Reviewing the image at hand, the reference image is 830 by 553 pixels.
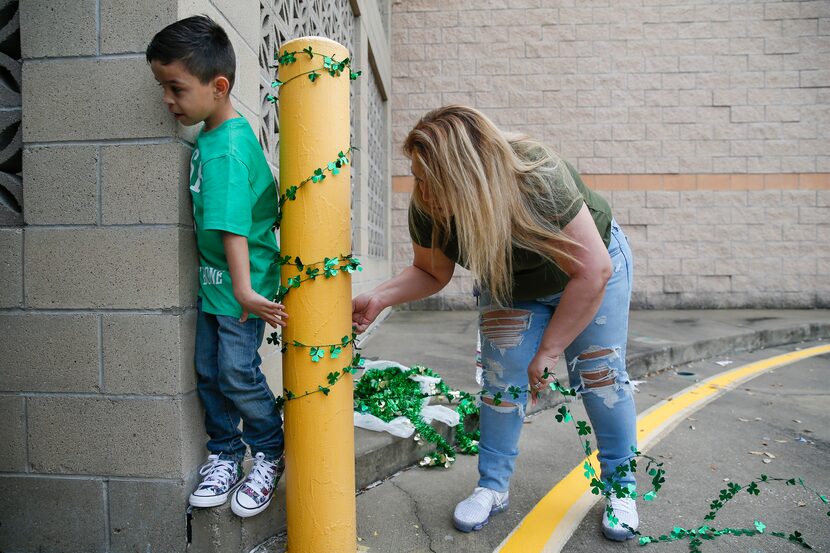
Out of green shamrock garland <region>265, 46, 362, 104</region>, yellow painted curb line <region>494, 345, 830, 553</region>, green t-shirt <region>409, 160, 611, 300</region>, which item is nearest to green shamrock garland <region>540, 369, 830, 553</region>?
yellow painted curb line <region>494, 345, 830, 553</region>

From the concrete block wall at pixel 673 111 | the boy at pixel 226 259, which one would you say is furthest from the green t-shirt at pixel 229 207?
the concrete block wall at pixel 673 111

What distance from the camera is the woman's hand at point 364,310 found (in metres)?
2.15

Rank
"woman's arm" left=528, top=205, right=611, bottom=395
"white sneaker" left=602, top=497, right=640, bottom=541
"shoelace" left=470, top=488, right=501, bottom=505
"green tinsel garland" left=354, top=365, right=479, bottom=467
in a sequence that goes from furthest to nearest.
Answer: "green tinsel garland" left=354, top=365, right=479, bottom=467
"shoelace" left=470, top=488, right=501, bottom=505
"white sneaker" left=602, top=497, right=640, bottom=541
"woman's arm" left=528, top=205, right=611, bottom=395

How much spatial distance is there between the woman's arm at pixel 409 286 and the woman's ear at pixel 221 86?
850 mm

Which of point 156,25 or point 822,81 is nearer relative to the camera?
point 156,25

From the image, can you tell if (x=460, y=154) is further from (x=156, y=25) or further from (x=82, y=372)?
(x=82, y=372)

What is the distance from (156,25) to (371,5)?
208 inches

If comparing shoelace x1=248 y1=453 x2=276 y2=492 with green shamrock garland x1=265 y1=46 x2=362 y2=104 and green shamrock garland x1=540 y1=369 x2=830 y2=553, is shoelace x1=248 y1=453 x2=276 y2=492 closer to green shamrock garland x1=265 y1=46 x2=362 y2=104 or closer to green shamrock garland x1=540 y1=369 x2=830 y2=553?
green shamrock garland x1=540 y1=369 x2=830 y2=553

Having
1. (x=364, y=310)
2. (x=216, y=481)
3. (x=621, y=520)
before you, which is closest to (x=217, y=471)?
(x=216, y=481)

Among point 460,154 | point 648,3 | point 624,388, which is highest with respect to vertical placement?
point 648,3

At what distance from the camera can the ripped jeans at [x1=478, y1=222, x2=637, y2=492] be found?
7.29ft

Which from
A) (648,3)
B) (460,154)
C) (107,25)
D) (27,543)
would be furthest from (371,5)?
(27,543)

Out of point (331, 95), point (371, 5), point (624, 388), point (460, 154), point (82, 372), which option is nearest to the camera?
point (460, 154)

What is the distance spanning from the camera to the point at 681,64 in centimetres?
834
